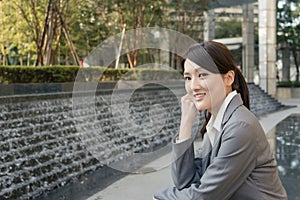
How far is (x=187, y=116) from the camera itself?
1523 mm

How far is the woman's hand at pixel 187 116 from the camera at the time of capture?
4.88ft

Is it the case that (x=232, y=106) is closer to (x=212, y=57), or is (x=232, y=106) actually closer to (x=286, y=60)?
(x=212, y=57)

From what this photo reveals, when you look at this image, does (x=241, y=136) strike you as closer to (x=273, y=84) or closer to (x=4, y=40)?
(x=273, y=84)

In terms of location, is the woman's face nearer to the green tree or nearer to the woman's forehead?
the woman's forehead

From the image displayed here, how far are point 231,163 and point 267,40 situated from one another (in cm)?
1681

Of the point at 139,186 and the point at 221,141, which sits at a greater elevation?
the point at 221,141

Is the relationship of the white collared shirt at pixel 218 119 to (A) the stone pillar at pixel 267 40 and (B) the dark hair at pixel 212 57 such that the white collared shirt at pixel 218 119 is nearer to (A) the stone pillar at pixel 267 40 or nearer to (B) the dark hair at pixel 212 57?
(B) the dark hair at pixel 212 57

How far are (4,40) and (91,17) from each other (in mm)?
4297

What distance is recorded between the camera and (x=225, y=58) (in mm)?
1354

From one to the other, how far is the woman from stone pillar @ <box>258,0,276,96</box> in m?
16.4

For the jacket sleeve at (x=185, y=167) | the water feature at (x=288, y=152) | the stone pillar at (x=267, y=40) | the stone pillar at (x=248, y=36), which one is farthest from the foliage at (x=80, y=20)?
the jacket sleeve at (x=185, y=167)

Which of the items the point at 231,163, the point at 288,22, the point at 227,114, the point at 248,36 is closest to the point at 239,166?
the point at 231,163

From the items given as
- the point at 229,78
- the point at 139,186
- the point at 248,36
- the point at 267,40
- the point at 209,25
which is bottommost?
the point at 139,186

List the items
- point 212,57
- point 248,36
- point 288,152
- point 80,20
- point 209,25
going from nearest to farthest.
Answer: point 212,57 < point 288,152 < point 80,20 < point 248,36 < point 209,25
